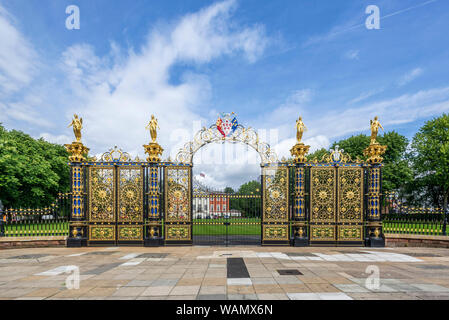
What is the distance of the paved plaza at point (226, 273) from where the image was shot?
520 centimetres

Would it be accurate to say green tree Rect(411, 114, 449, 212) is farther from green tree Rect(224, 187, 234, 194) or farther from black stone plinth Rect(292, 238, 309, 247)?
green tree Rect(224, 187, 234, 194)

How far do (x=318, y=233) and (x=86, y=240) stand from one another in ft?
36.0

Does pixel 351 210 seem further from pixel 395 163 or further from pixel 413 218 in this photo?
pixel 395 163

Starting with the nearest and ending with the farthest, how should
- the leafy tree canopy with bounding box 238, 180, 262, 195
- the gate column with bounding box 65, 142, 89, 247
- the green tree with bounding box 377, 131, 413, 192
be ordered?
the gate column with bounding box 65, 142, 89, 247, the leafy tree canopy with bounding box 238, 180, 262, 195, the green tree with bounding box 377, 131, 413, 192

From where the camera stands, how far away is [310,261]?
27.1 feet

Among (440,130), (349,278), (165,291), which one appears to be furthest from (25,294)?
(440,130)

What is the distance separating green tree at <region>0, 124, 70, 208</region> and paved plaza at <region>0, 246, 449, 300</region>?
14.3 metres

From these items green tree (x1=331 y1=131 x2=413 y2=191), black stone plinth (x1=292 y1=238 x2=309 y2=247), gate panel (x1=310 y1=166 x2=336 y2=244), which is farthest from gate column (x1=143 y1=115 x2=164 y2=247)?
green tree (x1=331 y1=131 x2=413 y2=191)

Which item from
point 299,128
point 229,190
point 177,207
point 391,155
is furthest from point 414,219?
point 391,155

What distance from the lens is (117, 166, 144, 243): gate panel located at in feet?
36.5

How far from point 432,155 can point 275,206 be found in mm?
22677

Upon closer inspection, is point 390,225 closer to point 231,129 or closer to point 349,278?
point 349,278

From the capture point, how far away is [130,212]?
11164mm

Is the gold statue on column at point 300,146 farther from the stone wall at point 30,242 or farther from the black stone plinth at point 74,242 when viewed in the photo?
the stone wall at point 30,242
